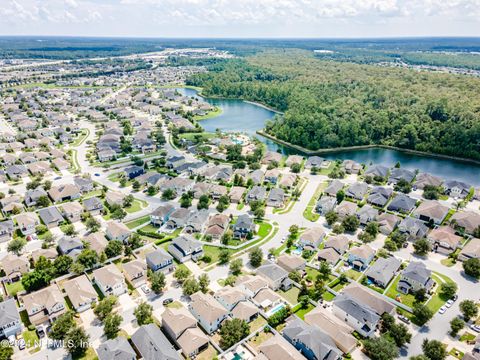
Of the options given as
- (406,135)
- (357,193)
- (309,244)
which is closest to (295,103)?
(406,135)

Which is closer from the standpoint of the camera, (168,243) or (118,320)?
(118,320)

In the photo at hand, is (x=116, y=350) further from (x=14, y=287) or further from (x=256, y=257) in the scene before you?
(x=14, y=287)

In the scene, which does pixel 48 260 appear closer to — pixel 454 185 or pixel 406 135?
pixel 454 185

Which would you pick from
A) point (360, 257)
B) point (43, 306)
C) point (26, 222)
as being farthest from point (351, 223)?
point (26, 222)

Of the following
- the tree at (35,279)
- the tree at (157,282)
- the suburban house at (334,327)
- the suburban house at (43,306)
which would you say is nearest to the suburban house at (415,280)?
the suburban house at (334,327)

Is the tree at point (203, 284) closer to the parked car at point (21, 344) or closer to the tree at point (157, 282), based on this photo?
the tree at point (157, 282)

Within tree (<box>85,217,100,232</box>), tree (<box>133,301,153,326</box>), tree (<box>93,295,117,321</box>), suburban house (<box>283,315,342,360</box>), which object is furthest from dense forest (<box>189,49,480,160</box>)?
tree (<box>93,295,117,321</box>)
